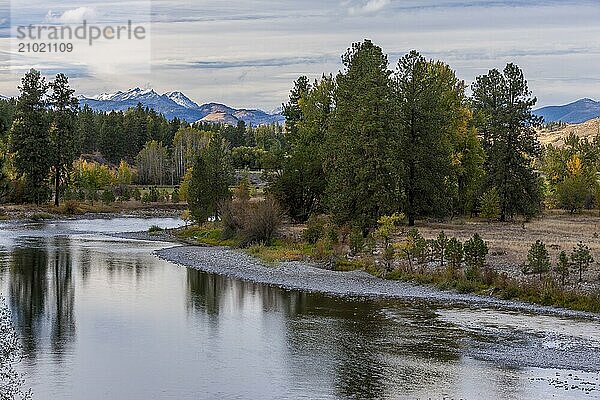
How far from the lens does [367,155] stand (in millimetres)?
54250

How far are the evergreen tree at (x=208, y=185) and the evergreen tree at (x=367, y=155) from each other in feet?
49.0

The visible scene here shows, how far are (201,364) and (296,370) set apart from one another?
2.99 meters

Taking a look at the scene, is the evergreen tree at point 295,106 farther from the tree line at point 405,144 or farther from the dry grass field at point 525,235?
the dry grass field at point 525,235

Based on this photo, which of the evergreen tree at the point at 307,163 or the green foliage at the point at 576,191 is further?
the green foliage at the point at 576,191

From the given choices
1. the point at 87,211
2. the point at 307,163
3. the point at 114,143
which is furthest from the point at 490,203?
the point at 114,143

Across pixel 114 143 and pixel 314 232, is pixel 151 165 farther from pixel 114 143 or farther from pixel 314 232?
pixel 314 232

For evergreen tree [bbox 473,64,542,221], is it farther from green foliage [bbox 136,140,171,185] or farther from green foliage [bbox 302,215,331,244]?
green foliage [bbox 136,140,171,185]

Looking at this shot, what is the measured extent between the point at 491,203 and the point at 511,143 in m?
5.38

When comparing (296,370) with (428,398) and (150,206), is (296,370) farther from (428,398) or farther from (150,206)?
(150,206)

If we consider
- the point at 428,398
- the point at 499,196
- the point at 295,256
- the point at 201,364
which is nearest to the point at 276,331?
the point at 201,364

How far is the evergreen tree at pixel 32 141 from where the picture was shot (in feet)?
323

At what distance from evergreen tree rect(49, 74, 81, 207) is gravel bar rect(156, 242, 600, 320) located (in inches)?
2032

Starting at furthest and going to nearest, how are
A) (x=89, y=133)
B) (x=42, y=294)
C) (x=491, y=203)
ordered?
(x=89, y=133)
(x=491, y=203)
(x=42, y=294)

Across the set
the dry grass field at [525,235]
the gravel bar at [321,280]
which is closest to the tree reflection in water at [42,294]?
the gravel bar at [321,280]
